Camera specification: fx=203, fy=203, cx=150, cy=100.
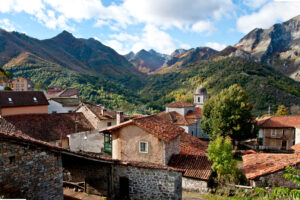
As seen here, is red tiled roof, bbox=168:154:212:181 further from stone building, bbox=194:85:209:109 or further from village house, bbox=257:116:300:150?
stone building, bbox=194:85:209:109

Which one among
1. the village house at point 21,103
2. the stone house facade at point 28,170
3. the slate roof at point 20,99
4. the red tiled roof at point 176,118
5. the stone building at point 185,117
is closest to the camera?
the stone house facade at point 28,170

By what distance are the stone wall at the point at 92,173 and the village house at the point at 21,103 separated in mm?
21146

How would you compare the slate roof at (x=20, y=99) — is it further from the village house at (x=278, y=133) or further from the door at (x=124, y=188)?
the village house at (x=278, y=133)

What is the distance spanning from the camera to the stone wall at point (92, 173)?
12312 millimetres

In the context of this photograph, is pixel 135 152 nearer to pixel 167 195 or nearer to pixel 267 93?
pixel 167 195

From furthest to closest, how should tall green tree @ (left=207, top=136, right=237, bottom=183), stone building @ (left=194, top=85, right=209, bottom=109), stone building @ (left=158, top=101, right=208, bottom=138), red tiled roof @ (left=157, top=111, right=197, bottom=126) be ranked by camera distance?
1. stone building @ (left=194, top=85, right=209, bottom=109)
2. stone building @ (left=158, top=101, right=208, bottom=138)
3. red tiled roof @ (left=157, top=111, right=197, bottom=126)
4. tall green tree @ (left=207, top=136, right=237, bottom=183)

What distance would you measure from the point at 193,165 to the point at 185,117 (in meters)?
31.1

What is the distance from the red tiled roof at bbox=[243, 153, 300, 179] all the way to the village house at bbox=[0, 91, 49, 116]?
3027cm

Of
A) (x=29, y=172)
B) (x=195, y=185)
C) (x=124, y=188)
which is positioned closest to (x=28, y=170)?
(x=29, y=172)

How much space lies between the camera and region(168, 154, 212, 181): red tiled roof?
15531 millimetres

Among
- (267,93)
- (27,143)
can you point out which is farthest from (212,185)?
(267,93)

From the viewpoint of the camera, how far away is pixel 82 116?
30031 millimetres

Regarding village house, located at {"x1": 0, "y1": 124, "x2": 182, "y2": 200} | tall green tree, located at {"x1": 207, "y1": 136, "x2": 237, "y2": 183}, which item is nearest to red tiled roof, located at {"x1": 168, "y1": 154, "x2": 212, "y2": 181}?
tall green tree, located at {"x1": 207, "y1": 136, "x2": 237, "y2": 183}

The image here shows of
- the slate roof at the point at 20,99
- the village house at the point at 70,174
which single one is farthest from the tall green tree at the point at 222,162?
the slate roof at the point at 20,99
